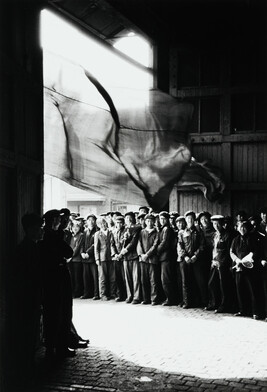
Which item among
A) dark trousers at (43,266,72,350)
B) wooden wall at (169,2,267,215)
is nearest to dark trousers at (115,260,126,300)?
wooden wall at (169,2,267,215)

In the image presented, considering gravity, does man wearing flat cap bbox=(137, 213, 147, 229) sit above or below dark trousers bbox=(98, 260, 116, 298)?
above

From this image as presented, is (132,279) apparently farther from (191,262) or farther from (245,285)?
(245,285)

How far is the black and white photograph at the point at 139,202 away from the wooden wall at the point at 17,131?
3 cm

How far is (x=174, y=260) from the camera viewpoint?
11.9 metres

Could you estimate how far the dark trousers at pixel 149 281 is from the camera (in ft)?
39.1

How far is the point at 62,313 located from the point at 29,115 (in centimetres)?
296

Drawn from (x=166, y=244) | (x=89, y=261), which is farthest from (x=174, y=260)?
(x=89, y=261)

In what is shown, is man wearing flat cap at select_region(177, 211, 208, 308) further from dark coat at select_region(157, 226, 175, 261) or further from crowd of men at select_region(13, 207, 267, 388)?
dark coat at select_region(157, 226, 175, 261)

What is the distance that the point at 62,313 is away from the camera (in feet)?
24.0

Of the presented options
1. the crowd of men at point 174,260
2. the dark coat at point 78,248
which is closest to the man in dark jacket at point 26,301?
the crowd of men at point 174,260

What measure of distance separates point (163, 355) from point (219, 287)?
13.6 ft

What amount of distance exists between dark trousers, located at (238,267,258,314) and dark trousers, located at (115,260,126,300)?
125 inches

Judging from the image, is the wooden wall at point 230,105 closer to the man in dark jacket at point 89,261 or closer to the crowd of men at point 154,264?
the crowd of men at point 154,264

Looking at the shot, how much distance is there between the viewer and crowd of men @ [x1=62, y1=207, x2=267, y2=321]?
1033 cm
